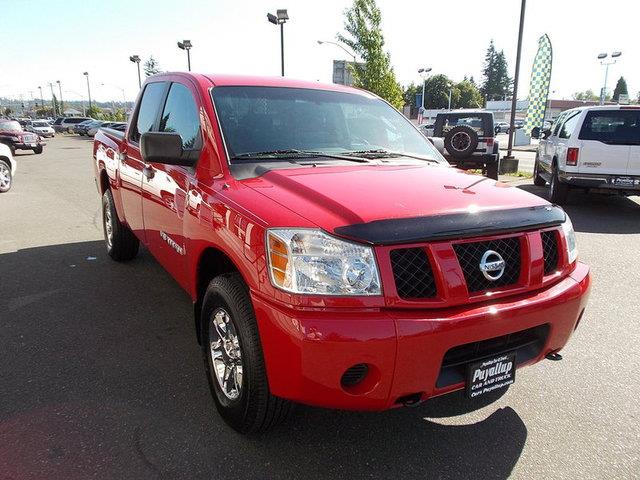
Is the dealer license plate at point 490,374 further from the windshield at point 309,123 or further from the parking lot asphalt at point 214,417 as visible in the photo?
the windshield at point 309,123

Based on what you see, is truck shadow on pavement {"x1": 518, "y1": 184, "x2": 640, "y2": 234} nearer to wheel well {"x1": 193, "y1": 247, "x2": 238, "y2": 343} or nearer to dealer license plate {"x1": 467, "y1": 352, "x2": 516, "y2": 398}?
dealer license plate {"x1": 467, "y1": 352, "x2": 516, "y2": 398}

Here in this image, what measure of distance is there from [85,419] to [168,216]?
4.44ft

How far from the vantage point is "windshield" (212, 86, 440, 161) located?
3.11 m

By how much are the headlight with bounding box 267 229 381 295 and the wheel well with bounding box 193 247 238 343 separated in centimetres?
66

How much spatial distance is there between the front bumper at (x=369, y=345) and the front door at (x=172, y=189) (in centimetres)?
124

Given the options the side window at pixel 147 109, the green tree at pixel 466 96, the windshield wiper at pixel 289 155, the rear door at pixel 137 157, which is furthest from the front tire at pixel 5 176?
the green tree at pixel 466 96

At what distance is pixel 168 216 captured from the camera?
3.44 metres

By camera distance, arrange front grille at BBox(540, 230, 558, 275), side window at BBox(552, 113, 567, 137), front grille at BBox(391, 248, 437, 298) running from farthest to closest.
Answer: side window at BBox(552, 113, 567, 137) → front grille at BBox(540, 230, 558, 275) → front grille at BBox(391, 248, 437, 298)

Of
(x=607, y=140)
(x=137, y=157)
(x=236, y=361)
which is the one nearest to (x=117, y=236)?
(x=137, y=157)

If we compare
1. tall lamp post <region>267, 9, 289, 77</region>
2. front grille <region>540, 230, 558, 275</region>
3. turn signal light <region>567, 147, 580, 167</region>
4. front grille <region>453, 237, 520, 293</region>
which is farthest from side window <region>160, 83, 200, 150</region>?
tall lamp post <region>267, 9, 289, 77</region>

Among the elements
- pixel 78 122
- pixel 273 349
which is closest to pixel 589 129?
pixel 273 349

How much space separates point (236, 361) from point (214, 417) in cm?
45

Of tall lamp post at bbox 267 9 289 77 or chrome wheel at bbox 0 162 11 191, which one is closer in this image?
chrome wheel at bbox 0 162 11 191

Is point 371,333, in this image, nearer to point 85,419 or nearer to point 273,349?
point 273,349
